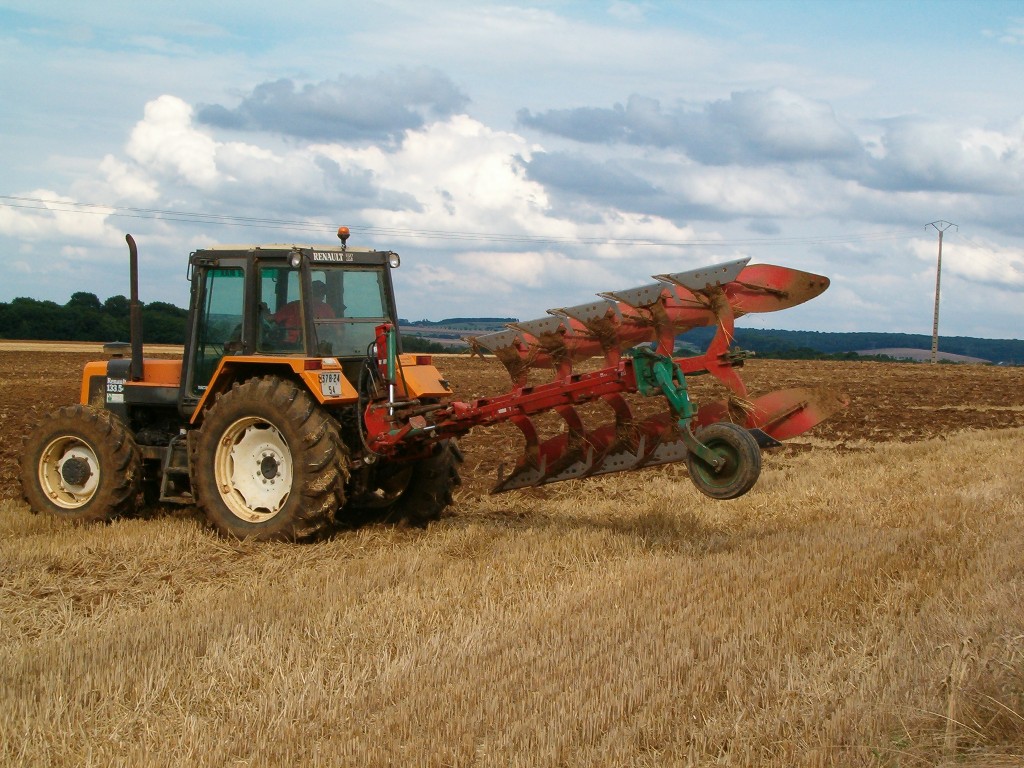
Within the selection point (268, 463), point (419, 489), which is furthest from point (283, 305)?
point (419, 489)

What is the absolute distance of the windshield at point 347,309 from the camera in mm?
8258

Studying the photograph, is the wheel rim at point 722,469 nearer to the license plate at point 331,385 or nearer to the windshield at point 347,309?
the license plate at point 331,385

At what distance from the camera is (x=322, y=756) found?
13.5ft

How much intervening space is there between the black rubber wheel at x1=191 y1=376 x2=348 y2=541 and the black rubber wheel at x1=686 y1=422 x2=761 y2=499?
8.09 feet

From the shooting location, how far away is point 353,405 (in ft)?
27.1

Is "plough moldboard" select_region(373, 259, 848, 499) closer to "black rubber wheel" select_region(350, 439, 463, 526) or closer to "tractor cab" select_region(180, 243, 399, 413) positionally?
"black rubber wheel" select_region(350, 439, 463, 526)

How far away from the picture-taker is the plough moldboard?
7.41m

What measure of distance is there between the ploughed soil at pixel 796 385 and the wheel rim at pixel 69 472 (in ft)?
5.45

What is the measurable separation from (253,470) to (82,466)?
1712mm

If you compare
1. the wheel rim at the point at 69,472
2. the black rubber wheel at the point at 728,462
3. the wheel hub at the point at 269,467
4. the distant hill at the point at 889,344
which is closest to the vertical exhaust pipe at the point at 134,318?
the wheel rim at the point at 69,472

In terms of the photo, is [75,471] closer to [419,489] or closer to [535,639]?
[419,489]

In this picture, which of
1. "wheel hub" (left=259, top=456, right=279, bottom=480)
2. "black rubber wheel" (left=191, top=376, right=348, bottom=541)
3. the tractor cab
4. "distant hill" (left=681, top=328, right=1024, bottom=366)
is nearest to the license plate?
"black rubber wheel" (left=191, top=376, right=348, bottom=541)

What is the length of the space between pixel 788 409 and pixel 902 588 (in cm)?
180

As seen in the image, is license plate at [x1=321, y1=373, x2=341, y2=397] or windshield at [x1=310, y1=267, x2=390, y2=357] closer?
license plate at [x1=321, y1=373, x2=341, y2=397]
